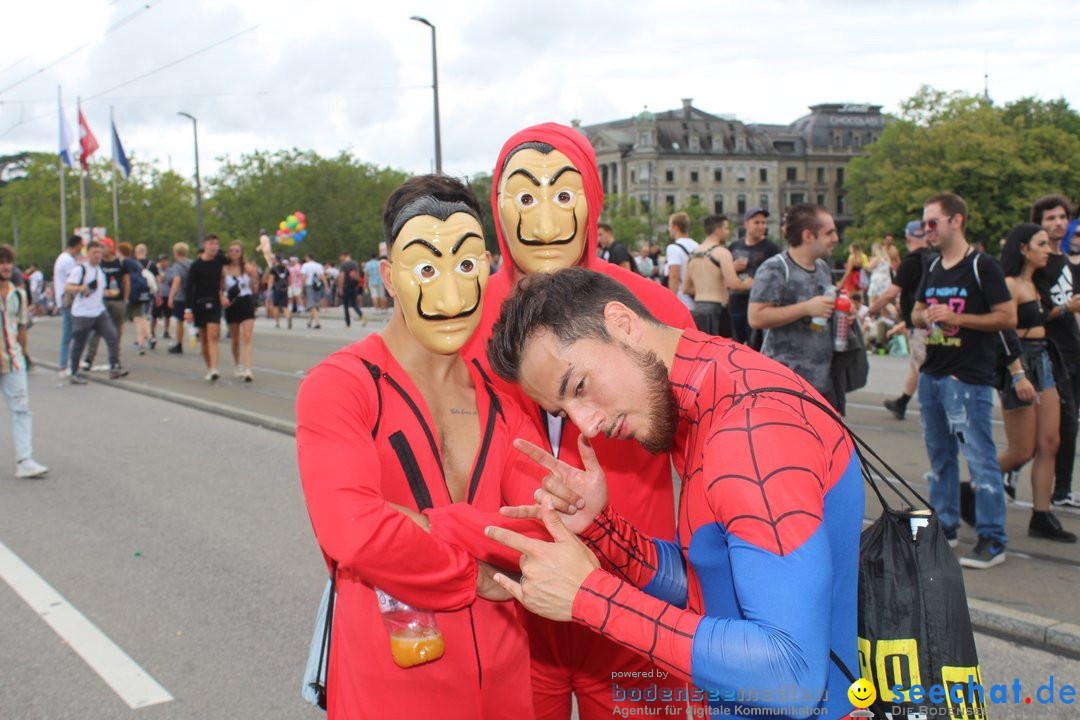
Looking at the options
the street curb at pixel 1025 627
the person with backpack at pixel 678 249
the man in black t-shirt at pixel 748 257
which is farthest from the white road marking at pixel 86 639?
the person with backpack at pixel 678 249

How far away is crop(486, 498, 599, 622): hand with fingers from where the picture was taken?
1.85 meters

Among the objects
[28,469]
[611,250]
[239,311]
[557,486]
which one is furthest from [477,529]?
[239,311]

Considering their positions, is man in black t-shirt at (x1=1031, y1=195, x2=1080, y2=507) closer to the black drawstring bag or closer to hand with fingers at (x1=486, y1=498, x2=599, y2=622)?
the black drawstring bag

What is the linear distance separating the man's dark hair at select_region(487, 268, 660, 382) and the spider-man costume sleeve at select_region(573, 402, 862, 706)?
13.0 inches

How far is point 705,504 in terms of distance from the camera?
183cm

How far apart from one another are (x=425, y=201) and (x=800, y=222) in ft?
13.0

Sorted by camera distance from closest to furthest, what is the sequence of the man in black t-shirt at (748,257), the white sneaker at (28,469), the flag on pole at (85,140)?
the white sneaker at (28,469)
the man in black t-shirt at (748,257)
the flag on pole at (85,140)

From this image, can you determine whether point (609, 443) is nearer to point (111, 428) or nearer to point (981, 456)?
point (981, 456)

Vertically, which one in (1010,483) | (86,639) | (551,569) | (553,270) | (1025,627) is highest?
(553,270)

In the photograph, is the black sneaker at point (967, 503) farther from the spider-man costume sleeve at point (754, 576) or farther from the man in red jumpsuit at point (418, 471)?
the spider-man costume sleeve at point (754, 576)

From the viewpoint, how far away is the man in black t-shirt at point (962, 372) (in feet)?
16.6

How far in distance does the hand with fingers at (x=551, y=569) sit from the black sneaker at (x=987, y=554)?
12.5ft

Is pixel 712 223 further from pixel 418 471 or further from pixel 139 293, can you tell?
pixel 139 293

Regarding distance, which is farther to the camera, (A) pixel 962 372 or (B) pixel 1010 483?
(B) pixel 1010 483
